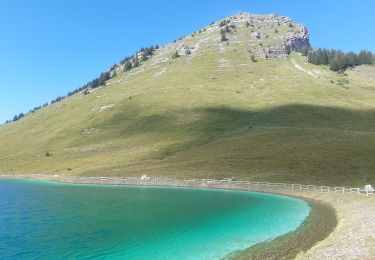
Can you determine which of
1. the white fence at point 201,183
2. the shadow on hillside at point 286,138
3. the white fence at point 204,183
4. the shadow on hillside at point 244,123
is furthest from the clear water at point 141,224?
the shadow on hillside at point 244,123

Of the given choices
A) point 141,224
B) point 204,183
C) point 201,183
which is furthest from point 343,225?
point 201,183

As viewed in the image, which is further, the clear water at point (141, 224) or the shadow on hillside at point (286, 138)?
the shadow on hillside at point (286, 138)

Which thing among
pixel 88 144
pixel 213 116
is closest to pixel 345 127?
pixel 213 116

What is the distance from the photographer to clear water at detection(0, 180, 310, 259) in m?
38.4

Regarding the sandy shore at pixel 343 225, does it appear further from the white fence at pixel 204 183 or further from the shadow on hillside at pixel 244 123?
the shadow on hillside at pixel 244 123

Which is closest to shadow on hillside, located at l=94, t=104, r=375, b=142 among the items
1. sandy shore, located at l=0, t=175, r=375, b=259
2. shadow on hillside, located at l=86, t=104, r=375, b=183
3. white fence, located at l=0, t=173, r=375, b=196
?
shadow on hillside, located at l=86, t=104, r=375, b=183

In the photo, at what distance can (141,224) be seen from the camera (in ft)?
173

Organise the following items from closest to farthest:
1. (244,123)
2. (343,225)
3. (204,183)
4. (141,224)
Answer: (343,225) < (141,224) < (204,183) < (244,123)

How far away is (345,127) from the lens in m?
174

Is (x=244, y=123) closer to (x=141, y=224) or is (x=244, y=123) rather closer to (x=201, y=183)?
(x=201, y=183)

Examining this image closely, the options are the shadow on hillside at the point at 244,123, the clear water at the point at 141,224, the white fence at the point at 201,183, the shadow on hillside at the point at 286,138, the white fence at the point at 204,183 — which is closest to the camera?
the clear water at the point at 141,224

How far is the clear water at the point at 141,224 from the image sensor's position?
1513 inches

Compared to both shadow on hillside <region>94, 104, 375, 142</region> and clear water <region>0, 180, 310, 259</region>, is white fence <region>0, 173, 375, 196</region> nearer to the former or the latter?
clear water <region>0, 180, 310, 259</region>

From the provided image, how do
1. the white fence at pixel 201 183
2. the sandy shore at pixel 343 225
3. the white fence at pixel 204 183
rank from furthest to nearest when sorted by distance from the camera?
1. the white fence at pixel 201 183
2. the white fence at pixel 204 183
3. the sandy shore at pixel 343 225
